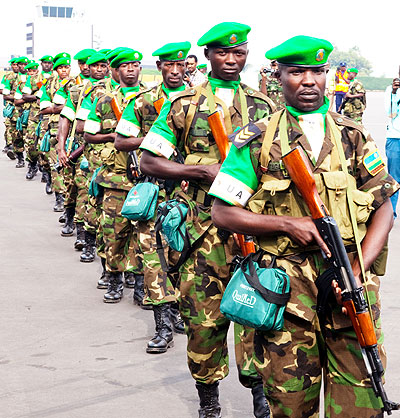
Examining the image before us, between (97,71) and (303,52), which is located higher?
(303,52)

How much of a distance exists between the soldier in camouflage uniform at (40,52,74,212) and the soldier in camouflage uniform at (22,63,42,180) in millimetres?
1877

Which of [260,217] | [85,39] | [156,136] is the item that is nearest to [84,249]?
[156,136]

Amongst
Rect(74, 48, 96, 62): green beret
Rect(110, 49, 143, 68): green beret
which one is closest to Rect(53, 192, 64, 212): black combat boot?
Rect(74, 48, 96, 62): green beret

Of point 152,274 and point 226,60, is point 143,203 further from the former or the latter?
point 226,60

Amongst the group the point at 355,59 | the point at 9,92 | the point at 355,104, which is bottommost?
the point at 355,59

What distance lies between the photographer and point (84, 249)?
10.4 meters

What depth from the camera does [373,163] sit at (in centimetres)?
378

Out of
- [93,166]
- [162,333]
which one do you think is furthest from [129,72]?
[162,333]

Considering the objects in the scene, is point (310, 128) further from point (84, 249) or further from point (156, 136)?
point (84, 249)

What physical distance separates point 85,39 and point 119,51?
157608mm

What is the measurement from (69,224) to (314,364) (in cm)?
851

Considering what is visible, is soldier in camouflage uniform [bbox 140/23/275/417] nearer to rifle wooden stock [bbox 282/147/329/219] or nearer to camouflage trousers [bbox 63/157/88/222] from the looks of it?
rifle wooden stock [bbox 282/147/329/219]

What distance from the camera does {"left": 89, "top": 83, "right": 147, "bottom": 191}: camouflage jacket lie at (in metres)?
7.98

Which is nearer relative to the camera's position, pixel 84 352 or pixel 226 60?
pixel 226 60
